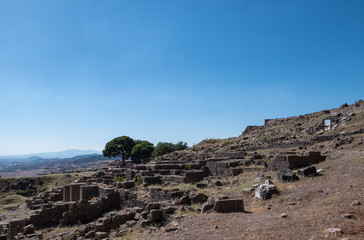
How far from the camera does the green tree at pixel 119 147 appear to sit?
201ft

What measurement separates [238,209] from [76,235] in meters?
7.14

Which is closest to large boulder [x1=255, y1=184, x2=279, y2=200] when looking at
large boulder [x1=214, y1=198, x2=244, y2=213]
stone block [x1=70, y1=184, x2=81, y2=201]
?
large boulder [x1=214, y1=198, x2=244, y2=213]

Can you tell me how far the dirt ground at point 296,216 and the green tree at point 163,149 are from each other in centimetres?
4238

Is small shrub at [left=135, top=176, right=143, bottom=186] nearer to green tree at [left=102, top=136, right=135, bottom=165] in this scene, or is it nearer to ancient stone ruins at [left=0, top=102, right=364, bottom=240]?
ancient stone ruins at [left=0, top=102, right=364, bottom=240]

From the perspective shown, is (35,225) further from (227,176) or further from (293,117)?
(293,117)

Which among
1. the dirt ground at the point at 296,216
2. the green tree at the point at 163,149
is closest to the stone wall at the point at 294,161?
the dirt ground at the point at 296,216

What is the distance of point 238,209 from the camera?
1002 cm

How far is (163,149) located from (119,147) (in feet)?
39.6

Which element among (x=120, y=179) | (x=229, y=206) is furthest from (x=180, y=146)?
(x=229, y=206)

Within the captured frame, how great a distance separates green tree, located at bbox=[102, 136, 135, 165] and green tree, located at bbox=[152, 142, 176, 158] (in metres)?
9.01

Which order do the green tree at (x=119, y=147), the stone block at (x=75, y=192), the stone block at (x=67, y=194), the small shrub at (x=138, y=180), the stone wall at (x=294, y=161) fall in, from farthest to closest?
the green tree at (x=119, y=147) < the stone block at (x=67, y=194) < the stone block at (x=75, y=192) < the small shrub at (x=138, y=180) < the stone wall at (x=294, y=161)

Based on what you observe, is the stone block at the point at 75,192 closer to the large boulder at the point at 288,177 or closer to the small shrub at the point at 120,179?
the small shrub at the point at 120,179

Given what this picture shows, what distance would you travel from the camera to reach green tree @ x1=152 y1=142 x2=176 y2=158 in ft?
178

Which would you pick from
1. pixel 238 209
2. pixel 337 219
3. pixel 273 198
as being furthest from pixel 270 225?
pixel 273 198
